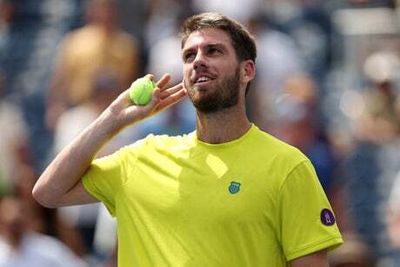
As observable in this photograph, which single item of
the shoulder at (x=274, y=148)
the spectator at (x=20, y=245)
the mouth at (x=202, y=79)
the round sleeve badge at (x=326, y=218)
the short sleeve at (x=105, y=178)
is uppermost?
the mouth at (x=202, y=79)

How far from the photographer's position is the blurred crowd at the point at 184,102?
10344 mm

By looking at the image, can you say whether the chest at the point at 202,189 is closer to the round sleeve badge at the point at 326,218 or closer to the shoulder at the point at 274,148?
the shoulder at the point at 274,148

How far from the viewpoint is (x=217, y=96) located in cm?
605

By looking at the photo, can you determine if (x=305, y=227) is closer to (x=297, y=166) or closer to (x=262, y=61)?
(x=297, y=166)

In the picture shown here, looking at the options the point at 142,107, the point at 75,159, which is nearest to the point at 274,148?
the point at 142,107

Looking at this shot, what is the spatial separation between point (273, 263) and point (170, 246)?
431 millimetres

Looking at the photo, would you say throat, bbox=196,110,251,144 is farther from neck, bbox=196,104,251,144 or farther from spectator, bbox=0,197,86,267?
spectator, bbox=0,197,86,267

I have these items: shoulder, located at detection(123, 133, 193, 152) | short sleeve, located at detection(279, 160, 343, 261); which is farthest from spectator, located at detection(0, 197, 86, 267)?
short sleeve, located at detection(279, 160, 343, 261)

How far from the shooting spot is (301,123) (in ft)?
35.4

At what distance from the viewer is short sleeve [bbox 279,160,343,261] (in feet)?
19.4

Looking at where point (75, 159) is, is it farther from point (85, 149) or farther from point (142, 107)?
point (142, 107)

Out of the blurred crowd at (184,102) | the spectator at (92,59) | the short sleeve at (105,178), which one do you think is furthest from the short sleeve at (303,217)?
the spectator at (92,59)

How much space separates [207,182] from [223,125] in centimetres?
27

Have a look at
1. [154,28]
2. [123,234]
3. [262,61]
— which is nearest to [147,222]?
[123,234]
